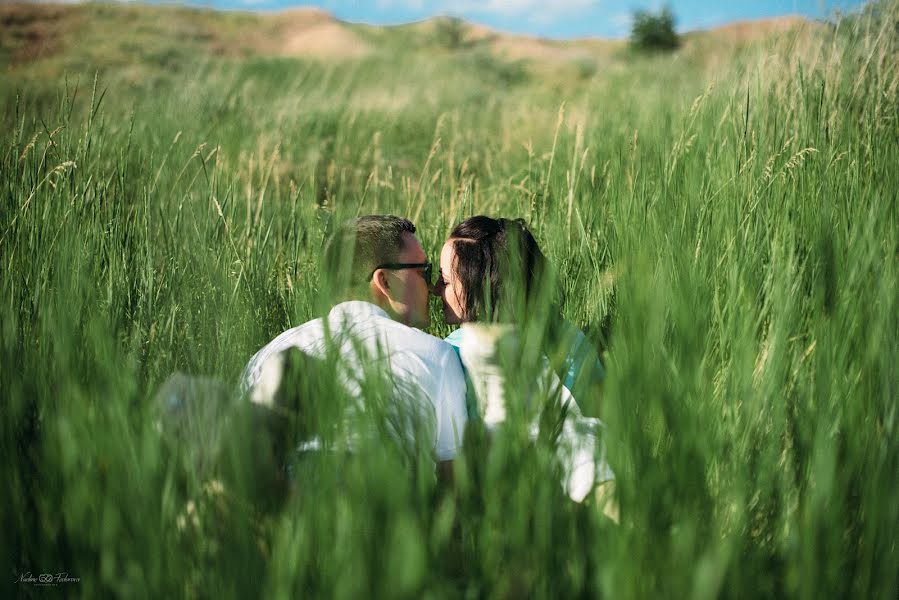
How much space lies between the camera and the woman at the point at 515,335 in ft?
4.16

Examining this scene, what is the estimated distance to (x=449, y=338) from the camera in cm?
228

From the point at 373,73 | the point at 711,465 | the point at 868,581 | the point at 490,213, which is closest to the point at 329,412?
the point at 711,465

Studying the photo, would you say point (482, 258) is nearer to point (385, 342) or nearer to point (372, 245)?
point (372, 245)

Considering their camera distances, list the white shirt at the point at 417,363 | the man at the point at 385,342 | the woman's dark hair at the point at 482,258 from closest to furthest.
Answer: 1. the man at the point at 385,342
2. the white shirt at the point at 417,363
3. the woman's dark hair at the point at 482,258

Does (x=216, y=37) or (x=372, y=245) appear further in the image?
(x=216, y=37)

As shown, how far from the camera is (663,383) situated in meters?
1.19

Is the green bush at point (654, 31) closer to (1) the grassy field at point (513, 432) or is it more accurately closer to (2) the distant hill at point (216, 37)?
(2) the distant hill at point (216, 37)

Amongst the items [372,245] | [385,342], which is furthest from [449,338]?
[385,342]

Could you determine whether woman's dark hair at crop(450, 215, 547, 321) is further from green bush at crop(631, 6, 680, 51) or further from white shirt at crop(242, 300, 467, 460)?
green bush at crop(631, 6, 680, 51)

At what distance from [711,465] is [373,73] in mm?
16155

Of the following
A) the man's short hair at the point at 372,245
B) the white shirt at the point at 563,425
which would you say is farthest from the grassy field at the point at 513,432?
the man's short hair at the point at 372,245

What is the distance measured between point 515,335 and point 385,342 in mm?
429

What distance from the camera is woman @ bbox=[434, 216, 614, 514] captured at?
4.16 ft

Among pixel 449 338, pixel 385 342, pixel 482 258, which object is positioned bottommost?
pixel 449 338
